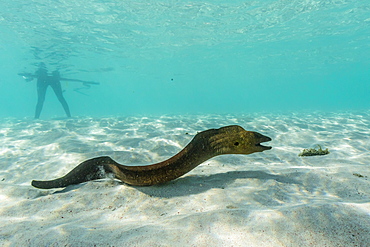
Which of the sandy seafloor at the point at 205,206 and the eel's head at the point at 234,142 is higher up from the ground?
the eel's head at the point at 234,142

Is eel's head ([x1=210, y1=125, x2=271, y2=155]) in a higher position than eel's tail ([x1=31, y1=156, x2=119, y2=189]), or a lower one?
higher

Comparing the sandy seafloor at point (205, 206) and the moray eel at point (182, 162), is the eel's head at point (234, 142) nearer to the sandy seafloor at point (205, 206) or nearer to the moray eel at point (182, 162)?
the moray eel at point (182, 162)

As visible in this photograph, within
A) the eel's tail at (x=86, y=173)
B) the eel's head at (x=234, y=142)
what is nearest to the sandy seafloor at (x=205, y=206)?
the eel's tail at (x=86, y=173)

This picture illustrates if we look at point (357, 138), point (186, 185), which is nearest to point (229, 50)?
point (357, 138)

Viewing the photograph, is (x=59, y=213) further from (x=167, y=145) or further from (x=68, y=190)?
(x=167, y=145)

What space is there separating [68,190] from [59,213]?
3.07 feet

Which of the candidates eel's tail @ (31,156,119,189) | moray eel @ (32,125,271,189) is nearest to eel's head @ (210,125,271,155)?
moray eel @ (32,125,271,189)

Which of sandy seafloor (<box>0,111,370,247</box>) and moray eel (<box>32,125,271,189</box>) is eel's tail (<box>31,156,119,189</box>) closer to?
moray eel (<box>32,125,271,189</box>)

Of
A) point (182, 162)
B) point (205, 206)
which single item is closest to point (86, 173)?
point (182, 162)

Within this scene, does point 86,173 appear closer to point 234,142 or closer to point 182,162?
point 182,162

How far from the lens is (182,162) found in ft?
11.0

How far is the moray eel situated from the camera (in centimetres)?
334

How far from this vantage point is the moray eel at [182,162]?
334 centimetres

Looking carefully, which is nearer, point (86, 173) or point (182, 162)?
point (182, 162)
